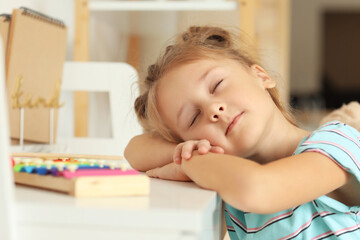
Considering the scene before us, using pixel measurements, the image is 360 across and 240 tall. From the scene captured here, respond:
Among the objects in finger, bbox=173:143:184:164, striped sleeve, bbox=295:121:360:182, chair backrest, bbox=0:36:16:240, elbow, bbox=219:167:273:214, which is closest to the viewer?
chair backrest, bbox=0:36:16:240

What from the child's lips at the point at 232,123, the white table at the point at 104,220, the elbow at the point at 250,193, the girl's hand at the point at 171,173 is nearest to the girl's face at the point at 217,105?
the child's lips at the point at 232,123

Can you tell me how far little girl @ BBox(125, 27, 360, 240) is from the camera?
2.11ft

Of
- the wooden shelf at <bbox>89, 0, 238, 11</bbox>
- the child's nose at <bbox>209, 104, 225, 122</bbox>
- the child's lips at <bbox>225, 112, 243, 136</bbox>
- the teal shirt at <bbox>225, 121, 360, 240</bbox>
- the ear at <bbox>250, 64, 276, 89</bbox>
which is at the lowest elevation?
the teal shirt at <bbox>225, 121, 360, 240</bbox>

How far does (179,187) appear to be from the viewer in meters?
0.69

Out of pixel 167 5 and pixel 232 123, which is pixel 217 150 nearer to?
pixel 232 123

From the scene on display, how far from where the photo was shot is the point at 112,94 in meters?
1.45

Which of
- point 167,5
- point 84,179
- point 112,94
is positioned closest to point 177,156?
point 84,179

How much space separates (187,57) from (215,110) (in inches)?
6.2

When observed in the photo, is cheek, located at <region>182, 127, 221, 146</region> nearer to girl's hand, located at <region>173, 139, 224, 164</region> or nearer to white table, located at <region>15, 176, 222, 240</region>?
girl's hand, located at <region>173, 139, 224, 164</region>

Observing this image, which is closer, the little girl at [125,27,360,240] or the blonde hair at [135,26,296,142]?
the little girl at [125,27,360,240]

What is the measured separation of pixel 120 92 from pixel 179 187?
→ 0.78m

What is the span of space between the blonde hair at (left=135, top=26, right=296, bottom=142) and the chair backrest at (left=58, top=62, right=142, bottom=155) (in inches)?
11.3

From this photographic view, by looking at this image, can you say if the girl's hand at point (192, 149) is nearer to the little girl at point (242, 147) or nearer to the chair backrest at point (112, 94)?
the little girl at point (242, 147)

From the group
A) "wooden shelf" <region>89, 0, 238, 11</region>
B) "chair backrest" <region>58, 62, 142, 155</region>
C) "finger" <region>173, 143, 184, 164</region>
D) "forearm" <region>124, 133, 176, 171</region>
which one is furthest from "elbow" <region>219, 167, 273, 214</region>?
"wooden shelf" <region>89, 0, 238, 11</region>
